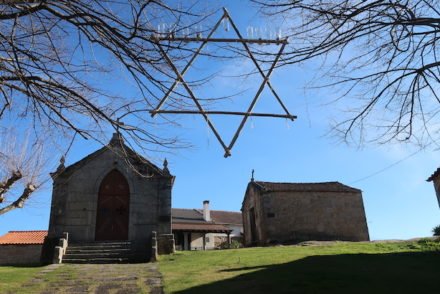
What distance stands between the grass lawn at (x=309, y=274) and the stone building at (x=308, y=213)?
37.6 ft

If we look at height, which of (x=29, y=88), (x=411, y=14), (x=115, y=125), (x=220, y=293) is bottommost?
(x=220, y=293)

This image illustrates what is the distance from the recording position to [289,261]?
1264 centimetres

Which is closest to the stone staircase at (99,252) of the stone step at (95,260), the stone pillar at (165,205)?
the stone step at (95,260)

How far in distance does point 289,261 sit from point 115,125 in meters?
8.87

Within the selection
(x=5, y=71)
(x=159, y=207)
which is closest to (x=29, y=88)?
(x=5, y=71)

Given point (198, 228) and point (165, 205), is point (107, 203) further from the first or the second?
point (198, 228)

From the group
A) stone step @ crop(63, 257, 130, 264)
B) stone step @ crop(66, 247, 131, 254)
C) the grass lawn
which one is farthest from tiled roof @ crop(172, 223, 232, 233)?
the grass lawn

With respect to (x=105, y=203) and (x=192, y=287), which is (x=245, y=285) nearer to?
(x=192, y=287)

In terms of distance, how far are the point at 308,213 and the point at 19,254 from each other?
1920 centimetres

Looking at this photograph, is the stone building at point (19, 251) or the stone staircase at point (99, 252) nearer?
the stone staircase at point (99, 252)

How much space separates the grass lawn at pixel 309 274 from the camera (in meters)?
8.85

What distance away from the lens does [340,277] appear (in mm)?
9695

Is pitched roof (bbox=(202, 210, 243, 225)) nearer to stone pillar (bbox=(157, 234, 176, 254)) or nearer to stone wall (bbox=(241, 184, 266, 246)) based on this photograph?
stone wall (bbox=(241, 184, 266, 246))

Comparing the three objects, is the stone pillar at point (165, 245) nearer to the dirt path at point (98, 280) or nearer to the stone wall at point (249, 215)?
the dirt path at point (98, 280)
